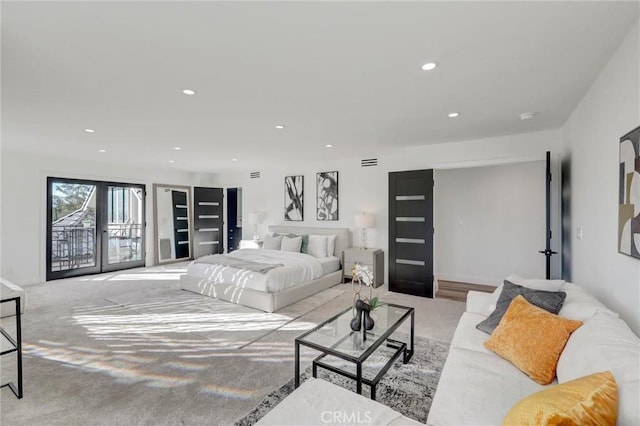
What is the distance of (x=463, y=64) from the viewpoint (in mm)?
2248

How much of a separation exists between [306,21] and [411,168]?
384 cm

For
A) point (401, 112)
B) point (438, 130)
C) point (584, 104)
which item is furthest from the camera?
point (438, 130)

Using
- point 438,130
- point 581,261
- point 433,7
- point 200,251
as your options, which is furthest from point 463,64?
point 200,251

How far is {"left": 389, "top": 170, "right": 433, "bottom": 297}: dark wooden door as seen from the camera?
486 centimetres

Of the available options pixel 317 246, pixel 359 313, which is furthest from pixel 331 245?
pixel 359 313

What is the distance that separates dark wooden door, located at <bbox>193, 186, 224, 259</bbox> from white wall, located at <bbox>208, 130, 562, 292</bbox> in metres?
0.57

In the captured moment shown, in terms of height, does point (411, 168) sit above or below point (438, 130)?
below

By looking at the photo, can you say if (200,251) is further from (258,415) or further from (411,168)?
(258,415)

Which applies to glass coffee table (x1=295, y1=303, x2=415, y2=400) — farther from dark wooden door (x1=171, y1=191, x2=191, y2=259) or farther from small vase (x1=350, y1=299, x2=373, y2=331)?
dark wooden door (x1=171, y1=191, x2=191, y2=259)

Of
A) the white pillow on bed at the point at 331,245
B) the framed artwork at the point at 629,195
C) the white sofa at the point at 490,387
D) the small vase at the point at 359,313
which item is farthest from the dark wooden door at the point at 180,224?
the framed artwork at the point at 629,195

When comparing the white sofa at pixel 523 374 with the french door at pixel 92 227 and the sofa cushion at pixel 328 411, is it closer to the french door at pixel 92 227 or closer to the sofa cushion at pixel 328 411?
the sofa cushion at pixel 328 411

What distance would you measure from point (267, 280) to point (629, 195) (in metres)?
3.76

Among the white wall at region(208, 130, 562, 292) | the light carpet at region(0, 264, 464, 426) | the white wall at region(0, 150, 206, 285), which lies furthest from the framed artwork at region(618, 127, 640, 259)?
the white wall at region(0, 150, 206, 285)

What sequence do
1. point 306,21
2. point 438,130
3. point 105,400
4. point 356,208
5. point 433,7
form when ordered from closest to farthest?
point 433,7, point 306,21, point 105,400, point 438,130, point 356,208
